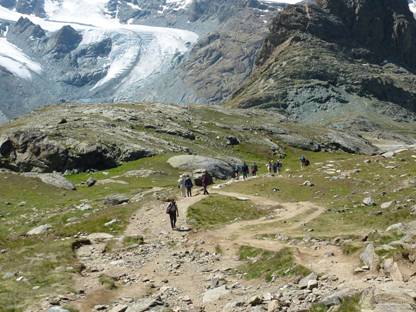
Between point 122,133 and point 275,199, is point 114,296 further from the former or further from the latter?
point 122,133

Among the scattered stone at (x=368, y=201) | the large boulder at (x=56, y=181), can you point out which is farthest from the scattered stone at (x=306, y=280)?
the large boulder at (x=56, y=181)

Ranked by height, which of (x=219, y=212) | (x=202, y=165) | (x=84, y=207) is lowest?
(x=202, y=165)

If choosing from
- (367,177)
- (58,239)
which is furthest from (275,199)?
(58,239)

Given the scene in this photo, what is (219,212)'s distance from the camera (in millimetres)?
50844

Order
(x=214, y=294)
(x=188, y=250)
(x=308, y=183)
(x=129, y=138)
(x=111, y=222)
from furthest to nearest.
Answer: (x=129, y=138), (x=308, y=183), (x=111, y=222), (x=188, y=250), (x=214, y=294)

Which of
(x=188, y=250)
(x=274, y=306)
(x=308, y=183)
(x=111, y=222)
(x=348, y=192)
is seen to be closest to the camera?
(x=274, y=306)

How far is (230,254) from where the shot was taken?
35500 mm

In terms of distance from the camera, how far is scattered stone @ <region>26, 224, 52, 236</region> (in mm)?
52625

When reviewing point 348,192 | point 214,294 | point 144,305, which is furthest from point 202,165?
point 144,305

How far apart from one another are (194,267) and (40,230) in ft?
79.2

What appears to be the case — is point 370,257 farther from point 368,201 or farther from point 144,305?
point 368,201

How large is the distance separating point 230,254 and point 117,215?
19.3m

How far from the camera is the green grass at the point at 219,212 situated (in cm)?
4856

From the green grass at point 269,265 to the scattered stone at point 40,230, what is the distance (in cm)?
2449
